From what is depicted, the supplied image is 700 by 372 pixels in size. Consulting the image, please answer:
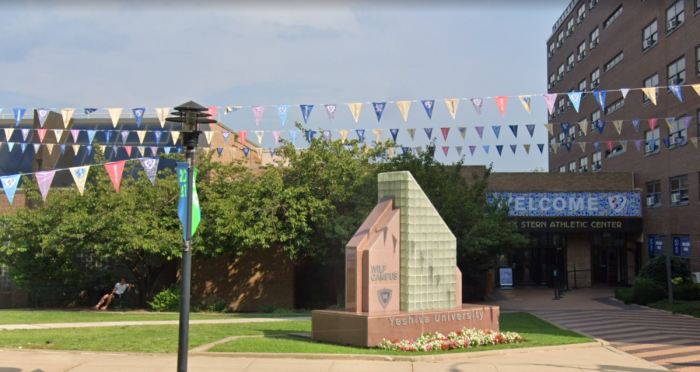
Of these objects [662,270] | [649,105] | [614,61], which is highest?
[614,61]

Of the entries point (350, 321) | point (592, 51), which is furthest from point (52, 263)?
point (592, 51)

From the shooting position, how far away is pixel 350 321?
12812 mm

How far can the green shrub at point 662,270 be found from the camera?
1045 inches

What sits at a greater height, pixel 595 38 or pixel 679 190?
pixel 595 38

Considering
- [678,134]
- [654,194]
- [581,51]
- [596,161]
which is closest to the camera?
[678,134]

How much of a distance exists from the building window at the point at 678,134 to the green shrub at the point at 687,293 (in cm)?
752

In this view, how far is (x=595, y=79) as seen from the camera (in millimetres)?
41094

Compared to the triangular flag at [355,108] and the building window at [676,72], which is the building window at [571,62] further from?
the triangular flag at [355,108]

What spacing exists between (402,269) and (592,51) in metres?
33.6

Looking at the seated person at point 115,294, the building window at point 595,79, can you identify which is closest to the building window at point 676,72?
the building window at point 595,79

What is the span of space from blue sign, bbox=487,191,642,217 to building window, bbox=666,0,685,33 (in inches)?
339

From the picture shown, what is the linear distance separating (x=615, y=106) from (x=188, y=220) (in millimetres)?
34995

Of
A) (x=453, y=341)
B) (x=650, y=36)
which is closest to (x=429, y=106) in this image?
(x=453, y=341)

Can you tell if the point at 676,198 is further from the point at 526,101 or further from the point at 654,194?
the point at 526,101
